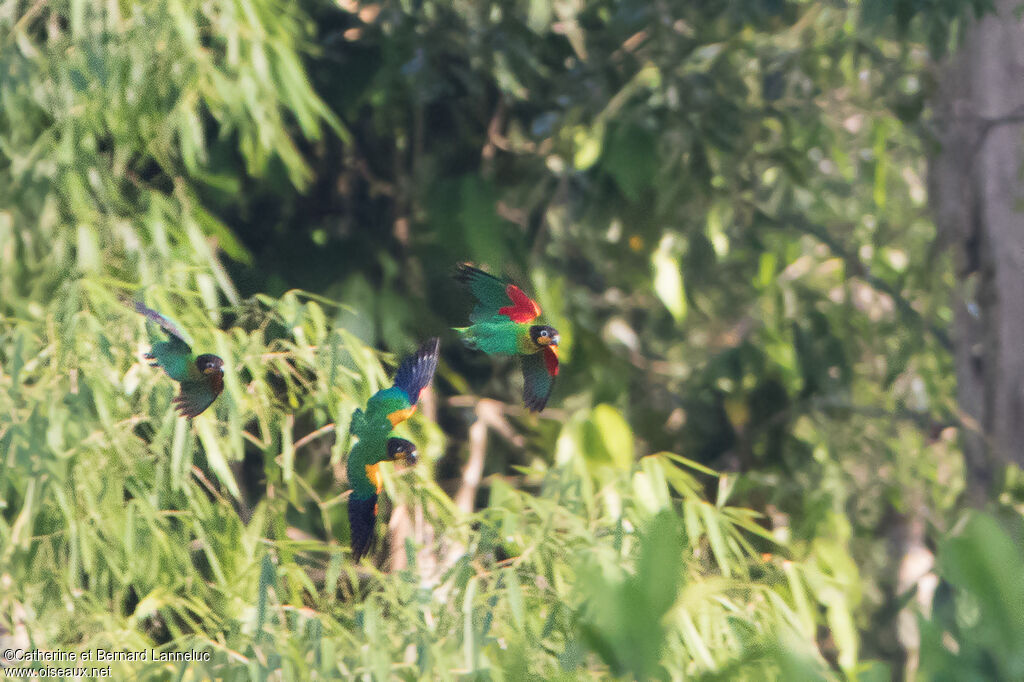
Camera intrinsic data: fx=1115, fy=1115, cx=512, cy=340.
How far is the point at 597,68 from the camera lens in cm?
222

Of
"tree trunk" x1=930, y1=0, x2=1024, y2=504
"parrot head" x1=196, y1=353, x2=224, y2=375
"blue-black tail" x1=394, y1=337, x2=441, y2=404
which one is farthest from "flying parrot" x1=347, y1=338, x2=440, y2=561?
"tree trunk" x1=930, y1=0, x2=1024, y2=504

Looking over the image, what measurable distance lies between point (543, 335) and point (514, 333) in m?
0.02

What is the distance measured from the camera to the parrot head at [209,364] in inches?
31.0

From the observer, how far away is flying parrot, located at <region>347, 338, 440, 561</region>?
725 millimetres

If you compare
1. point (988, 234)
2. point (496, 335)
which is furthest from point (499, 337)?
point (988, 234)

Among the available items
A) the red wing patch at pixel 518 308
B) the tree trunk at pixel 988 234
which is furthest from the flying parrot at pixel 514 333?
the tree trunk at pixel 988 234

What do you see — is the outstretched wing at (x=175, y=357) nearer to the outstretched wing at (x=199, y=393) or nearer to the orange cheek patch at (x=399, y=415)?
the outstretched wing at (x=199, y=393)

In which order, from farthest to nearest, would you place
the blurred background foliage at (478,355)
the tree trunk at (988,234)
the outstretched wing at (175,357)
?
the tree trunk at (988,234) < the blurred background foliage at (478,355) < the outstretched wing at (175,357)

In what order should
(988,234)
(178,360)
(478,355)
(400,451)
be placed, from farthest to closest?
1. (478,355)
2. (988,234)
3. (178,360)
4. (400,451)

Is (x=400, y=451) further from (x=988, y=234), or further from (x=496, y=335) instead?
(x=988, y=234)

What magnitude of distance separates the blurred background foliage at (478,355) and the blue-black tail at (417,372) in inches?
8.1

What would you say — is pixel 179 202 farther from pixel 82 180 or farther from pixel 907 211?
pixel 907 211

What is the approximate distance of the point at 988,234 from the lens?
84.6 inches

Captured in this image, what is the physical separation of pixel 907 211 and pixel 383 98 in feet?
6.08
